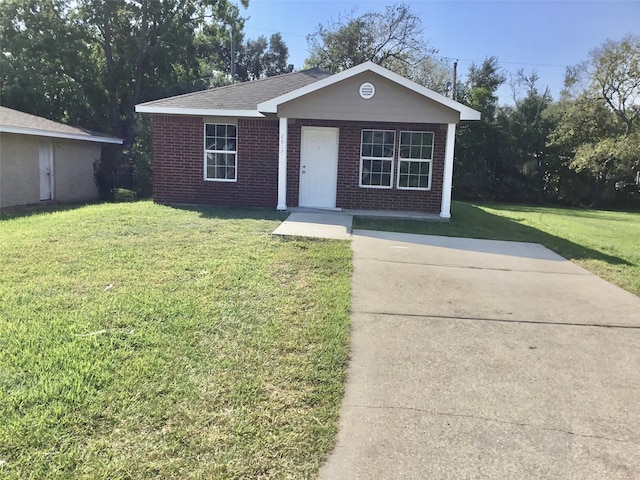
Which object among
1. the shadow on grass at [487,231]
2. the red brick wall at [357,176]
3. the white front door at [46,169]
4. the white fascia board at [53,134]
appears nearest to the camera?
the shadow on grass at [487,231]

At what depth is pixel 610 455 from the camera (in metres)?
2.80

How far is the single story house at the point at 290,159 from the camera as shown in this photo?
12648 mm

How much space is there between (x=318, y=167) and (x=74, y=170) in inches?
364

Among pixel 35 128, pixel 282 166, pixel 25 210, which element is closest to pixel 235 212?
pixel 282 166

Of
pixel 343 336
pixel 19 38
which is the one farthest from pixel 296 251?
pixel 19 38

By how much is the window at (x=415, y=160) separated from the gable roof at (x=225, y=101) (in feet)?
12.4

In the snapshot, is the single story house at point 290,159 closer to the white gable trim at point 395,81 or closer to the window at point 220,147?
the window at point 220,147

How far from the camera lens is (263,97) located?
13547 millimetres

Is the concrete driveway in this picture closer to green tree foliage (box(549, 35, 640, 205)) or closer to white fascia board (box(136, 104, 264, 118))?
white fascia board (box(136, 104, 264, 118))

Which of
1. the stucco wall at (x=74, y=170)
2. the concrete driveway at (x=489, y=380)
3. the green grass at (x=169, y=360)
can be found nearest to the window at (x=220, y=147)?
the stucco wall at (x=74, y=170)

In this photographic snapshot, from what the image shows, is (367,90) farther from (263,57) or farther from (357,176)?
(263,57)

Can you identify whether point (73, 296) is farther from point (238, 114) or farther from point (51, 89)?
point (51, 89)

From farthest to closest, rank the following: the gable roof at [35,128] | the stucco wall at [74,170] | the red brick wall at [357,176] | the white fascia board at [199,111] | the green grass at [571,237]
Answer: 1. the stucco wall at [74,170]
2. the gable roof at [35,128]
3. the red brick wall at [357,176]
4. the white fascia board at [199,111]
5. the green grass at [571,237]

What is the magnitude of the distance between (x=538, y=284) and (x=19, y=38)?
26.1 meters
